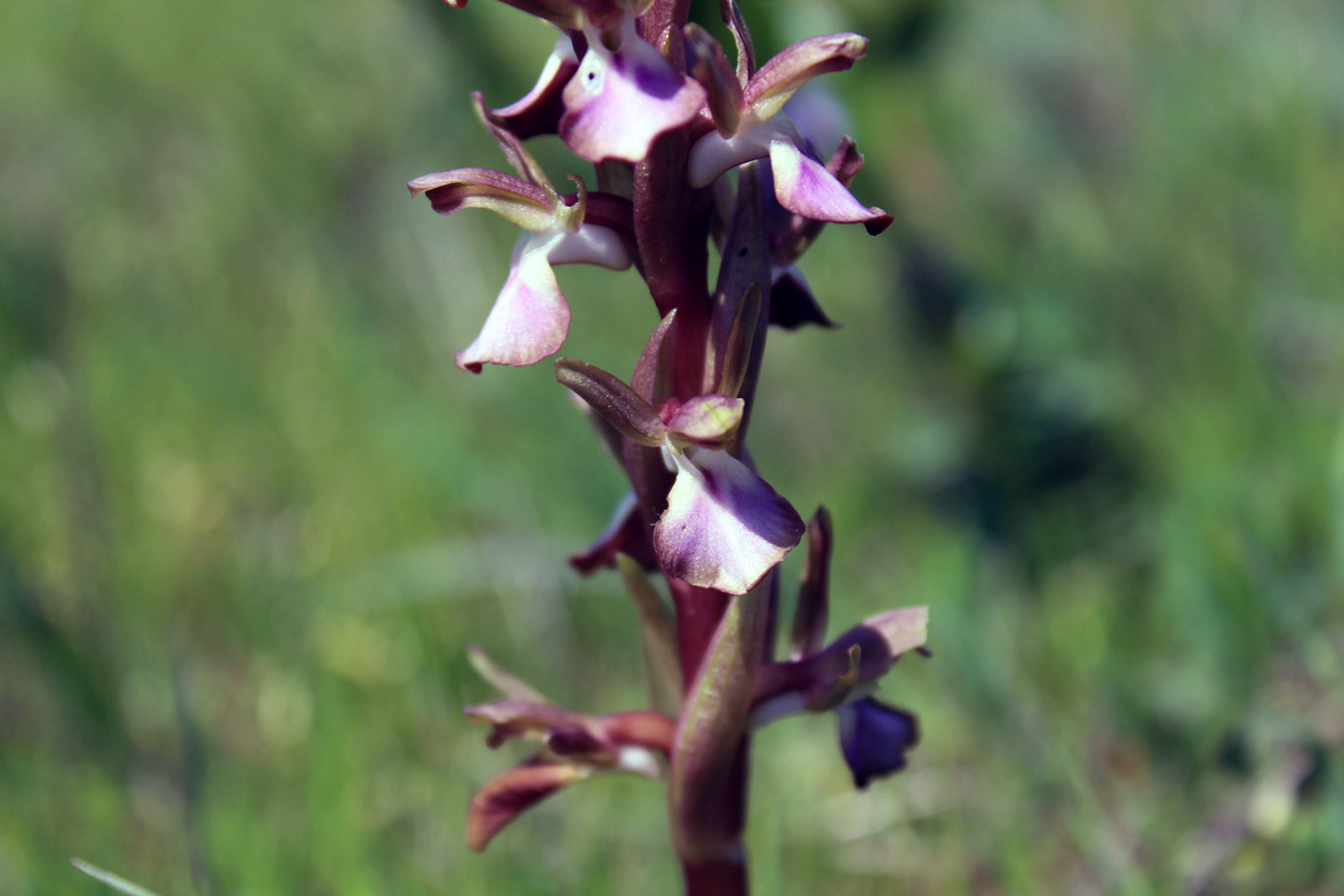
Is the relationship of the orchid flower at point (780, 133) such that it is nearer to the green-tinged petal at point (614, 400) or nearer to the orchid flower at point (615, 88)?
the orchid flower at point (615, 88)

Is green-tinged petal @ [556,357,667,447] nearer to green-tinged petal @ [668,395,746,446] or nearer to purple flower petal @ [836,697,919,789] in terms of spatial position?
green-tinged petal @ [668,395,746,446]

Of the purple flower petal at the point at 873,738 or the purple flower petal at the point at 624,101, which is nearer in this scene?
the purple flower petal at the point at 624,101

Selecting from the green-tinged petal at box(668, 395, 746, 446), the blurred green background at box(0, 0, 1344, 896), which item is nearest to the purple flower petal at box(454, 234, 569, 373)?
the green-tinged petal at box(668, 395, 746, 446)

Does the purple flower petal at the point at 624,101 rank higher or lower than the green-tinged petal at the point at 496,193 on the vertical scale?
higher

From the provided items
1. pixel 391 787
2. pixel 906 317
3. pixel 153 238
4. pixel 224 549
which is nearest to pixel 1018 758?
pixel 391 787

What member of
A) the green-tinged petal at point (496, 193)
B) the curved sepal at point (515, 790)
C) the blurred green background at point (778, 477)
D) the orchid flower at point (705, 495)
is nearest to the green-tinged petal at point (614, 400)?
the orchid flower at point (705, 495)

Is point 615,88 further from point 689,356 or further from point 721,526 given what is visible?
point 721,526

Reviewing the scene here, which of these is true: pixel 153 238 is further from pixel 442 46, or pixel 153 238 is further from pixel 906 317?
pixel 906 317
